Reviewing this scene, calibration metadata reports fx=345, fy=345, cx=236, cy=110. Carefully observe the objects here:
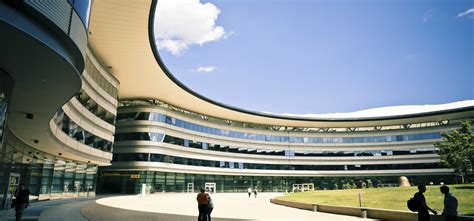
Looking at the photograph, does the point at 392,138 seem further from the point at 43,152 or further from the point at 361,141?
the point at 43,152

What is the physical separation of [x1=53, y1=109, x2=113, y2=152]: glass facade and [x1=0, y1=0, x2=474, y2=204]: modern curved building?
0.13 meters

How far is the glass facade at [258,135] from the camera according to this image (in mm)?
49188

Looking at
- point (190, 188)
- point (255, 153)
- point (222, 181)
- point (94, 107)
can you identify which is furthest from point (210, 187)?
point (94, 107)

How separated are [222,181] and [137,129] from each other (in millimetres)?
19303

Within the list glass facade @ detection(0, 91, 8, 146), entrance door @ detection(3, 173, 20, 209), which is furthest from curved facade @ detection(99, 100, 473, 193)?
glass facade @ detection(0, 91, 8, 146)

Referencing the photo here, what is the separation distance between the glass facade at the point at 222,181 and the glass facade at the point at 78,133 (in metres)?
13.7

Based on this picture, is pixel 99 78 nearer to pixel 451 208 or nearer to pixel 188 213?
pixel 188 213

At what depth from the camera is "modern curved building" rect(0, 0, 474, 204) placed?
8.69m

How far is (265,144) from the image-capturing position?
65812 millimetres

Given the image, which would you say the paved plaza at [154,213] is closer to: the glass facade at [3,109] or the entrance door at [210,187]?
the glass facade at [3,109]

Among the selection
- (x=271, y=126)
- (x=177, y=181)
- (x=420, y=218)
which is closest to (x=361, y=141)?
(x=271, y=126)

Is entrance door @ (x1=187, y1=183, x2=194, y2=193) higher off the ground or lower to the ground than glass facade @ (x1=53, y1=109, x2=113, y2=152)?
lower

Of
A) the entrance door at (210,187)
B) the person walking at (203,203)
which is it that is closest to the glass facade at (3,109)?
the person walking at (203,203)

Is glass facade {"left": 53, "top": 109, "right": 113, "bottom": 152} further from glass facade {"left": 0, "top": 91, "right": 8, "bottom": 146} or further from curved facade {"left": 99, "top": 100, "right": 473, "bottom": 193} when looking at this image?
curved facade {"left": 99, "top": 100, "right": 473, "bottom": 193}
